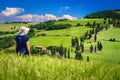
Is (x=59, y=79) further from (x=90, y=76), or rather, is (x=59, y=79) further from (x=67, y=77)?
(x=90, y=76)

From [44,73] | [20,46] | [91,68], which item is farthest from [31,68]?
[20,46]

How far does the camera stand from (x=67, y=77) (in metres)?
5.05

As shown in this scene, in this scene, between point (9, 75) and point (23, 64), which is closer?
point (9, 75)

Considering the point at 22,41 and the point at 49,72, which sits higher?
the point at 49,72

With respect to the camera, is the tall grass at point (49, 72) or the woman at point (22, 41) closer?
the tall grass at point (49, 72)

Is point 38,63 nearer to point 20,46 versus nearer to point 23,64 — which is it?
point 23,64

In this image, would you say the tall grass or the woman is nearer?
the tall grass

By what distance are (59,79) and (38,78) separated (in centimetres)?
36

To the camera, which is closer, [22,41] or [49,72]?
[49,72]

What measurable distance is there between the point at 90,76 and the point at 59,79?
73cm

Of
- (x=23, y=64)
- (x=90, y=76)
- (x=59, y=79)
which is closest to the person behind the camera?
(x=59, y=79)

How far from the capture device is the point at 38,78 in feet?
16.6

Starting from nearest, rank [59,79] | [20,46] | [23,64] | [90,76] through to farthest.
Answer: [59,79]
[90,76]
[23,64]
[20,46]

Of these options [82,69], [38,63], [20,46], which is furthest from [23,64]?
[20,46]
